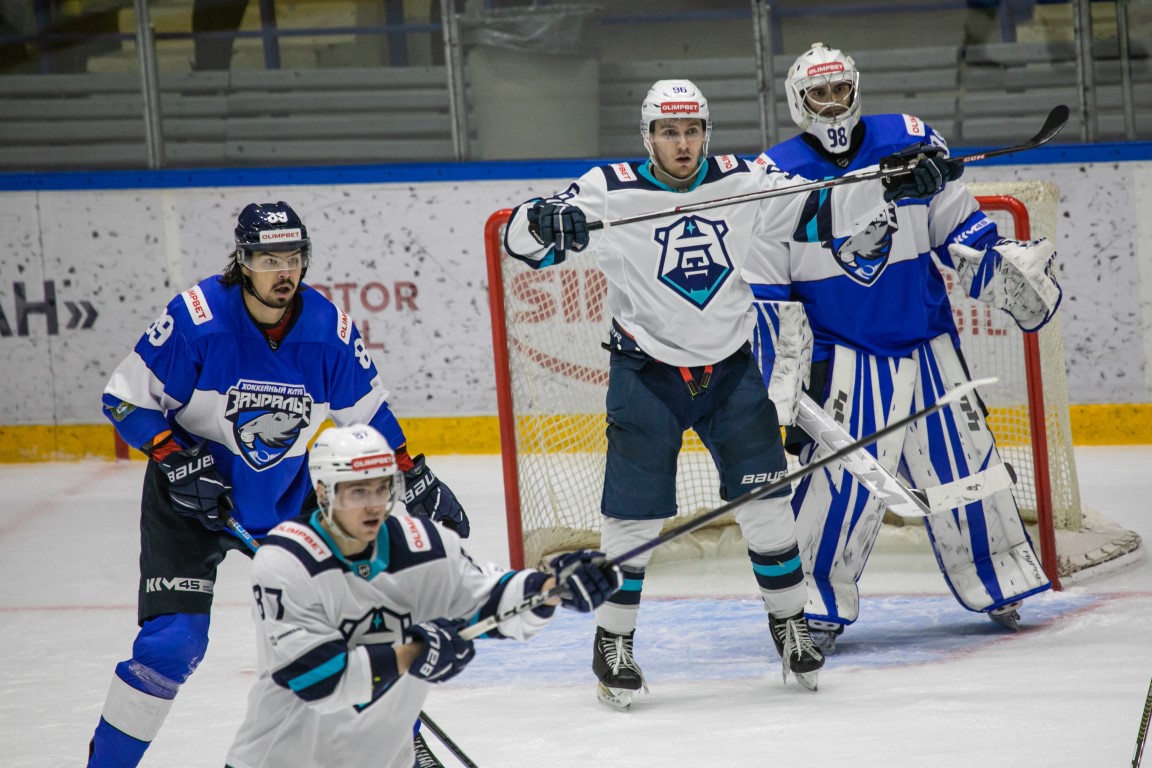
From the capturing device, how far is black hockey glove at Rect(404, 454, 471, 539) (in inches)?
113

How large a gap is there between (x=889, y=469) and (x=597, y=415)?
1297mm

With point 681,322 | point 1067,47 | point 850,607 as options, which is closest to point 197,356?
point 681,322

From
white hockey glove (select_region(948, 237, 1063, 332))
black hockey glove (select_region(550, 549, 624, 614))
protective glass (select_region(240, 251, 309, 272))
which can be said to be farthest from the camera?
white hockey glove (select_region(948, 237, 1063, 332))

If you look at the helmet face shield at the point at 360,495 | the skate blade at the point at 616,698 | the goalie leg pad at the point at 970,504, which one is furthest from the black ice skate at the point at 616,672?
the helmet face shield at the point at 360,495

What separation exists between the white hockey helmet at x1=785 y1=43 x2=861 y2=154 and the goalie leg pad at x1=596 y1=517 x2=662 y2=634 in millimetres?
1013

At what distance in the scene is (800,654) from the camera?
339 centimetres

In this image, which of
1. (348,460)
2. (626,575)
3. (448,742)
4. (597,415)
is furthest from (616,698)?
(597,415)

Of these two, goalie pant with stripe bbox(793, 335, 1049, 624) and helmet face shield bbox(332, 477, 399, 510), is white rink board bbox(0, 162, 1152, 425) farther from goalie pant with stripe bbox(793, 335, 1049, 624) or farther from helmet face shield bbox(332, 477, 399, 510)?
helmet face shield bbox(332, 477, 399, 510)

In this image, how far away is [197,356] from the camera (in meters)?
2.85

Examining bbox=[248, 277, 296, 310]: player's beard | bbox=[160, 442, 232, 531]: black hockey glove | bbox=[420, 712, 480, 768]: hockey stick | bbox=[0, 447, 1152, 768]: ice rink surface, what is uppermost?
bbox=[248, 277, 296, 310]: player's beard

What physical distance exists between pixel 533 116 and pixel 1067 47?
2.10m

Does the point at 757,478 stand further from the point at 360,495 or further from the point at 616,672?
the point at 360,495

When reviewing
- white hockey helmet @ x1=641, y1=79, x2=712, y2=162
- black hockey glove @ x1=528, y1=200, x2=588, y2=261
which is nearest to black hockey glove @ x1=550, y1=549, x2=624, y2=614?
black hockey glove @ x1=528, y1=200, x2=588, y2=261

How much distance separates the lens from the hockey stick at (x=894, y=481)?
358 centimetres
